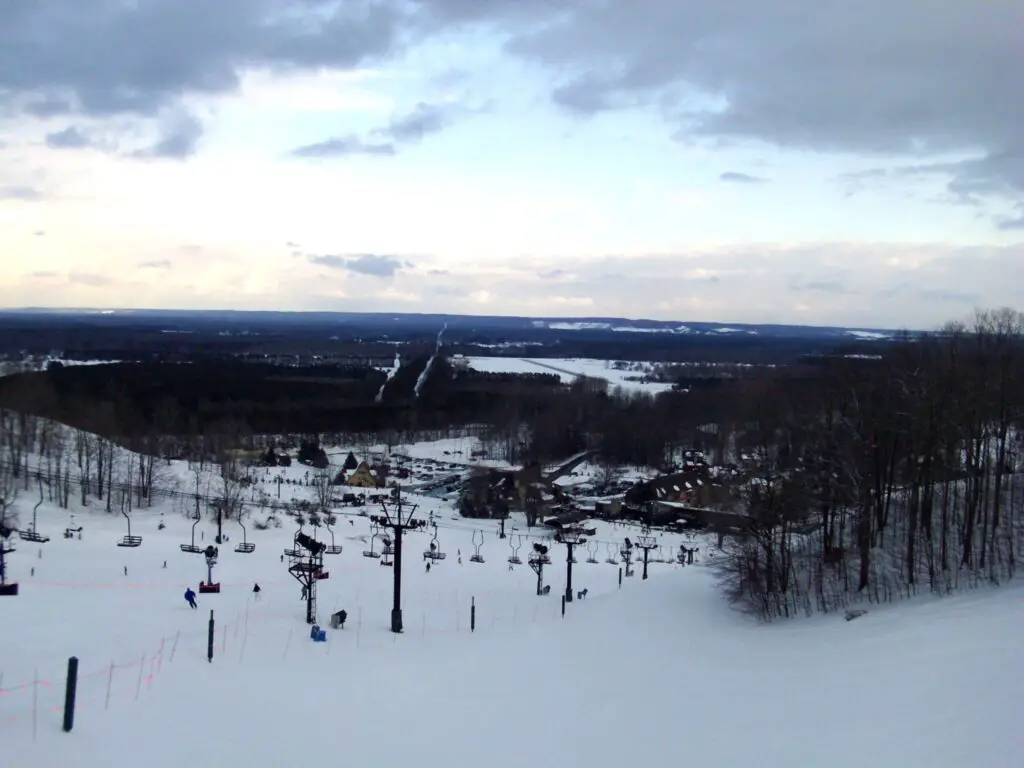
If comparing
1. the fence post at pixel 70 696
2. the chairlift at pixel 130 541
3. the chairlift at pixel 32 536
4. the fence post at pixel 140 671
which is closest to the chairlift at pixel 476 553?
the chairlift at pixel 130 541

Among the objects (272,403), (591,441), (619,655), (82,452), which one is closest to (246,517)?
(82,452)

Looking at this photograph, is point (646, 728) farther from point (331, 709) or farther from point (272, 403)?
point (272, 403)

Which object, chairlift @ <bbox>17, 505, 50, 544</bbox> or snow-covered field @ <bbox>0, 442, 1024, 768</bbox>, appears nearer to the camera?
snow-covered field @ <bbox>0, 442, 1024, 768</bbox>

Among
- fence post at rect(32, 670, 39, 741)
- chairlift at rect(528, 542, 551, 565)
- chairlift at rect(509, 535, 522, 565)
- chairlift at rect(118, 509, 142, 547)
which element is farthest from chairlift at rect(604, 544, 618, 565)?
fence post at rect(32, 670, 39, 741)

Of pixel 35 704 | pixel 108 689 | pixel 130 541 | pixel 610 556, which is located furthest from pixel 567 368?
pixel 35 704

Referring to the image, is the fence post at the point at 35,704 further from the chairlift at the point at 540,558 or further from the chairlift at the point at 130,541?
the chairlift at the point at 130,541

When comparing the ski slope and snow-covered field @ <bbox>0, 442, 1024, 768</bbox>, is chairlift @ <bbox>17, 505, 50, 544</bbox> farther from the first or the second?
the ski slope
